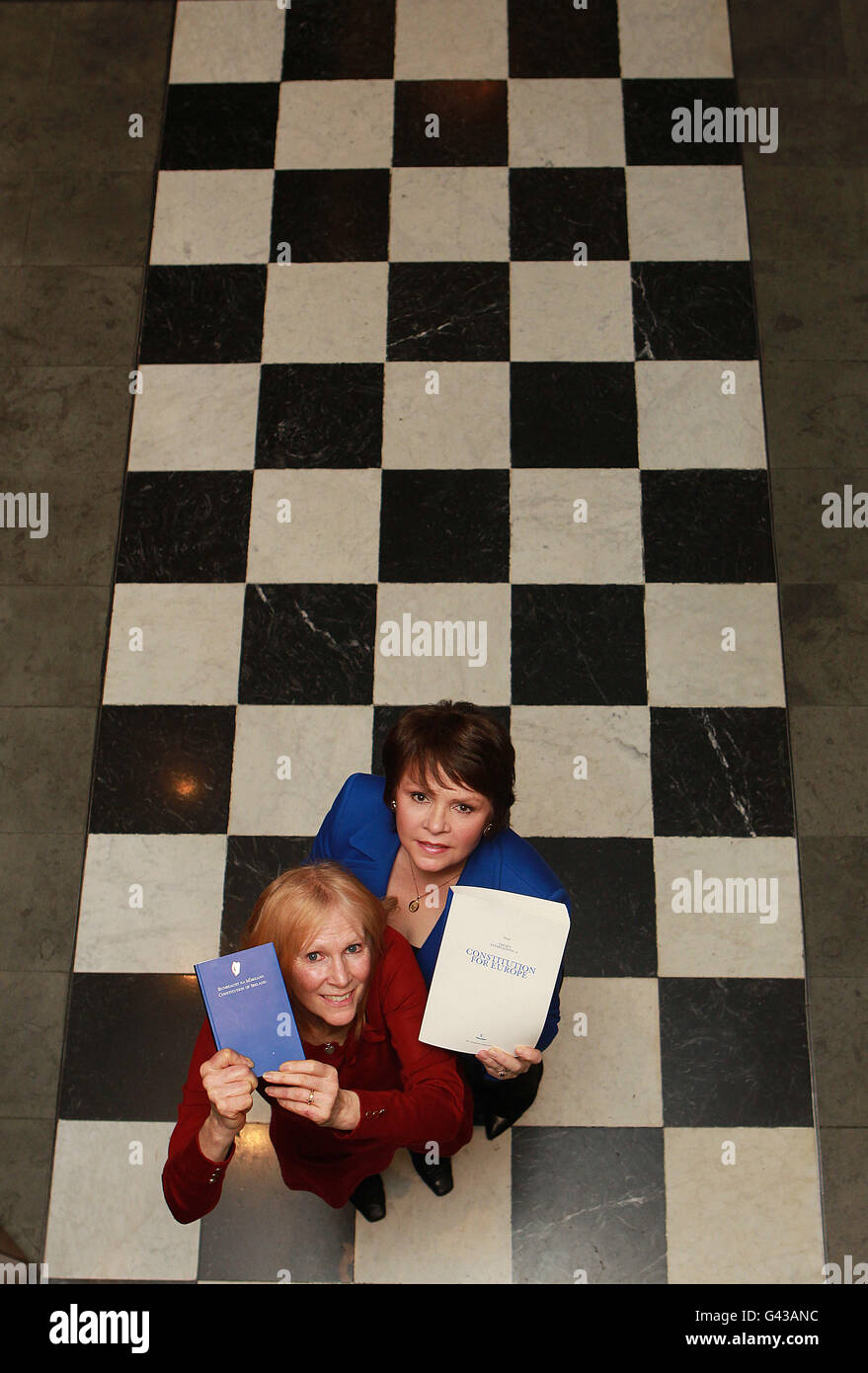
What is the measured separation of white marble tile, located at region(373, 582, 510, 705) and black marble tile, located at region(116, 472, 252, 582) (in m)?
0.48

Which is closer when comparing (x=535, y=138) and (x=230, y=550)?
(x=230, y=550)

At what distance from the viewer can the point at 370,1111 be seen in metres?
1.86

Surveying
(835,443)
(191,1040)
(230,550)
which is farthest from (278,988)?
(835,443)

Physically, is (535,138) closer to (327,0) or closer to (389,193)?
(389,193)

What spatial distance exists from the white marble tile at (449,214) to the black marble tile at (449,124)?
48mm

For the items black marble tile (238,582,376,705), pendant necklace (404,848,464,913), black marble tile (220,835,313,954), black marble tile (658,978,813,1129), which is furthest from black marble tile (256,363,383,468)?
black marble tile (658,978,813,1129)

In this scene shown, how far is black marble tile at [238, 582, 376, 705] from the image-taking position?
306cm

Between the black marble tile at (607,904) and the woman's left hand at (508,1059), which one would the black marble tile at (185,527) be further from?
the woman's left hand at (508,1059)

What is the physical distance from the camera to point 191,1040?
2.75 meters

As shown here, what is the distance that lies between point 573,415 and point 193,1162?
2.35m

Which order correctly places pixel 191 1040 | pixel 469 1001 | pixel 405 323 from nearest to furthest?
pixel 469 1001 < pixel 191 1040 < pixel 405 323

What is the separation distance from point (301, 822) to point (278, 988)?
3.96ft

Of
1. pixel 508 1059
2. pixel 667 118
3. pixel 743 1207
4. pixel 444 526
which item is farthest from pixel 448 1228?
pixel 667 118

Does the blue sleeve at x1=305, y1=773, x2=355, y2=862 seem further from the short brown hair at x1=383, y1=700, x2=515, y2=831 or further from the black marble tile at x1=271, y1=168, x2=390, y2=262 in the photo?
the black marble tile at x1=271, y1=168, x2=390, y2=262
